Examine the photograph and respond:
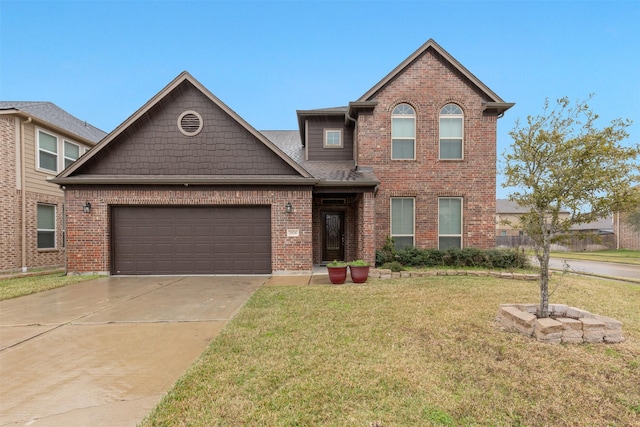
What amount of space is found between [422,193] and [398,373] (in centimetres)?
889

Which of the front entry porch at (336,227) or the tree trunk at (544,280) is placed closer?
the tree trunk at (544,280)

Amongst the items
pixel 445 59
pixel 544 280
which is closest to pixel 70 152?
pixel 445 59

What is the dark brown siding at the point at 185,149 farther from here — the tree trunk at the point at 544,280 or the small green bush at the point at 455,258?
the tree trunk at the point at 544,280

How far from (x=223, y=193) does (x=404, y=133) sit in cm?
711

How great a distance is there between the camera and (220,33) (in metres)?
27.5

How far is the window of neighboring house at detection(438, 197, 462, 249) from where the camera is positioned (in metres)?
11.3

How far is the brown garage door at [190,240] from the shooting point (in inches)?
393

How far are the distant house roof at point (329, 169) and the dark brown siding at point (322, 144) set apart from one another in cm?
26

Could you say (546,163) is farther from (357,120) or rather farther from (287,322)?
(357,120)

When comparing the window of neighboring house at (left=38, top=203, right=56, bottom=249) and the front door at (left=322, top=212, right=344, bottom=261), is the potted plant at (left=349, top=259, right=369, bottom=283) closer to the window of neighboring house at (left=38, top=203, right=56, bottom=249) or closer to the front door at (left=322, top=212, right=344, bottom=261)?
the front door at (left=322, top=212, right=344, bottom=261)

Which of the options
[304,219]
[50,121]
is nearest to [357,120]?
[304,219]

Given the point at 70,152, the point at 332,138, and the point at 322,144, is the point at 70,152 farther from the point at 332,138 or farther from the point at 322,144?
the point at 332,138

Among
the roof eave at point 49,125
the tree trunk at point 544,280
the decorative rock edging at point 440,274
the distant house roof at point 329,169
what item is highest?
the roof eave at point 49,125

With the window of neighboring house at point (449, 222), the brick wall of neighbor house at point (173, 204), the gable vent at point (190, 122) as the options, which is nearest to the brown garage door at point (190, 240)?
the brick wall of neighbor house at point (173, 204)
